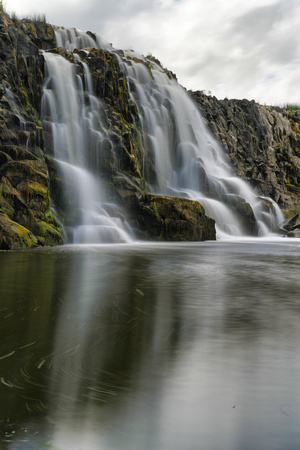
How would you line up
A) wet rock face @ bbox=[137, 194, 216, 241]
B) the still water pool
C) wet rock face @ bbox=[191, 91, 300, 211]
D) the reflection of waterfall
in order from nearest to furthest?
the still water pool → the reflection of waterfall → wet rock face @ bbox=[137, 194, 216, 241] → wet rock face @ bbox=[191, 91, 300, 211]

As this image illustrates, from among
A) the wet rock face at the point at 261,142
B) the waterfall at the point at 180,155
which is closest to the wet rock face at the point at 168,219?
the waterfall at the point at 180,155

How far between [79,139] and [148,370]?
23229mm

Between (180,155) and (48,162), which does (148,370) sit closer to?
(48,162)

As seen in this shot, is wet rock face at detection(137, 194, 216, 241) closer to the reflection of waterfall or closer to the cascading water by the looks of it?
the reflection of waterfall

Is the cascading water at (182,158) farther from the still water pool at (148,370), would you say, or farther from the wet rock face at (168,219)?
the still water pool at (148,370)

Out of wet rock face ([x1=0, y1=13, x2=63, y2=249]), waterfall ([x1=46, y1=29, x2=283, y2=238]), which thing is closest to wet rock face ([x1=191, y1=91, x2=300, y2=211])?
waterfall ([x1=46, y1=29, x2=283, y2=238])

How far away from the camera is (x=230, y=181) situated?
32562mm

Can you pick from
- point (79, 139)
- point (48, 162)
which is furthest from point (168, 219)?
point (79, 139)

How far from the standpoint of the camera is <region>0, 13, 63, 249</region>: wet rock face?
16422mm

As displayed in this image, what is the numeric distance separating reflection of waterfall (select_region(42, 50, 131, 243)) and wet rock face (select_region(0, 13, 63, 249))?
1.28m

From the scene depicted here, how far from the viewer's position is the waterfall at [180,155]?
28.7 m

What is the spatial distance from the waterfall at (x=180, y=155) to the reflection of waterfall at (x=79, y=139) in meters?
0.59

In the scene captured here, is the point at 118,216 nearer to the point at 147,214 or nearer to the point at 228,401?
the point at 147,214

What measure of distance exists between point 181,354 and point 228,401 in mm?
904
